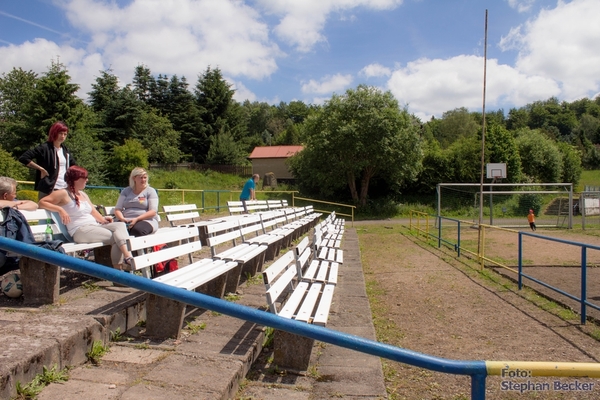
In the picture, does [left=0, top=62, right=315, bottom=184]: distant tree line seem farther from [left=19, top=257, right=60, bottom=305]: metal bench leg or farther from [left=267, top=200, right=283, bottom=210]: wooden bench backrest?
[left=19, top=257, right=60, bottom=305]: metal bench leg

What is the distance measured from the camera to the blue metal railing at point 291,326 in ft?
5.17

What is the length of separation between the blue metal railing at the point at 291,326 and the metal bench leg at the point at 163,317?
1551 mm

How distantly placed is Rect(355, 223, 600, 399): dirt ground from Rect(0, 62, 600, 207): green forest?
20.5 m

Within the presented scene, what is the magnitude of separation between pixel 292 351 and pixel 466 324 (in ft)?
8.96

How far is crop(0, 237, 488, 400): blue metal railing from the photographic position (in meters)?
1.58

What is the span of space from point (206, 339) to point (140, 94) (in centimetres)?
5341

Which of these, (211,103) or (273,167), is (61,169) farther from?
(211,103)

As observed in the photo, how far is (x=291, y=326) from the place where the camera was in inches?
66.4

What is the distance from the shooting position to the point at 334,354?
3.83m

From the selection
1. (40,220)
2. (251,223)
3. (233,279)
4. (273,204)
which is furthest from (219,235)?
(273,204)

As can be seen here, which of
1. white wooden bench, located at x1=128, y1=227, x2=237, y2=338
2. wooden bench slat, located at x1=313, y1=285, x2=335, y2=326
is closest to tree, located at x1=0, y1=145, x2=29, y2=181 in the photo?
white wooden bench, located at x1=128, y1=227, x2=237, y2=338

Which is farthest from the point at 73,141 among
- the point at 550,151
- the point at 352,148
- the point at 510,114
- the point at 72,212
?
the point at 510,114

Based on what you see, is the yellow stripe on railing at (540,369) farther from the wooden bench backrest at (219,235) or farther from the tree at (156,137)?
the tree at (156,137)

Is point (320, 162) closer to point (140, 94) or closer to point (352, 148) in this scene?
point (352, 148)
